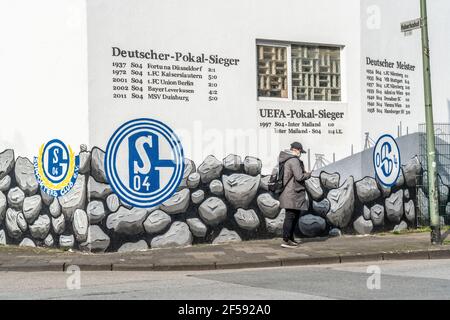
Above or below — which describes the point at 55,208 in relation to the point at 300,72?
below

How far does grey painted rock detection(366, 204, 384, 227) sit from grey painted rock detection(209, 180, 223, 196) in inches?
140

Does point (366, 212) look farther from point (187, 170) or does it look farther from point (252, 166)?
point (187, 170)

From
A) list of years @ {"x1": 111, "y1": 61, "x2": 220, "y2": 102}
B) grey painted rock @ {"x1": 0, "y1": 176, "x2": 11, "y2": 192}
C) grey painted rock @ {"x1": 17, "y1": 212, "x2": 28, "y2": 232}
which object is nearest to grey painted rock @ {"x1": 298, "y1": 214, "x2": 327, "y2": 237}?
list of years @ {"x1": 111, "y1": 61, "x2": 220, "y2": 102}

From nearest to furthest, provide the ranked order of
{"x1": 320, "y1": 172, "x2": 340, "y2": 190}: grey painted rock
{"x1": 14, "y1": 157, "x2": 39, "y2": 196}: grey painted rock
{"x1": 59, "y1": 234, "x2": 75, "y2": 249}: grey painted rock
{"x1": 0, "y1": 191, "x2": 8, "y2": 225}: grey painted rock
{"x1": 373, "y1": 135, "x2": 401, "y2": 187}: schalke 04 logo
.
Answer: {"x1": 59, "y1": 234, "x2": 75, "y2": 249}: grey painted rock → {"x1": 14, "y1": 157, "x2": 39, "y2": 196}: grey painted rock → {"x1": 0, "y1": 191, "x2": 8, "y2": 225}: grey painted rock → {"x1": 320, "y1": 172, "x2": 340, "y2": 190}: grey painted rock → {"x1": 373, "y1": 135, "x2": 401, "y2": 187}: schalke 04 logo

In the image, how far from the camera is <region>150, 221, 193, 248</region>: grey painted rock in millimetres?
13098

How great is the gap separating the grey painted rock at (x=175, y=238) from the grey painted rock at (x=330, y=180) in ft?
10.1

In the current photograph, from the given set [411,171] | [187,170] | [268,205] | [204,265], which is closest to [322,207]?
[268,205]

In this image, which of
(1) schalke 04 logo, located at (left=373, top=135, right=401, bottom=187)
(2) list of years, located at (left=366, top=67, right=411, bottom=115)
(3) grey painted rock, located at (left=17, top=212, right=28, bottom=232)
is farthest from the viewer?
(1) schalke 04 logo, located at (left=373, top=135, right=401, bottom=187)

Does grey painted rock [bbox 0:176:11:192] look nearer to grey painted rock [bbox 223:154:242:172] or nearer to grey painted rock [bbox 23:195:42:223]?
grey painted rock [bbox 23:195:42:223]

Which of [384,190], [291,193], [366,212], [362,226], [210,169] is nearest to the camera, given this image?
[291,193]

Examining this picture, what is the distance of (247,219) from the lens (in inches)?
551

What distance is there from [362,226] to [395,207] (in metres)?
1.08
